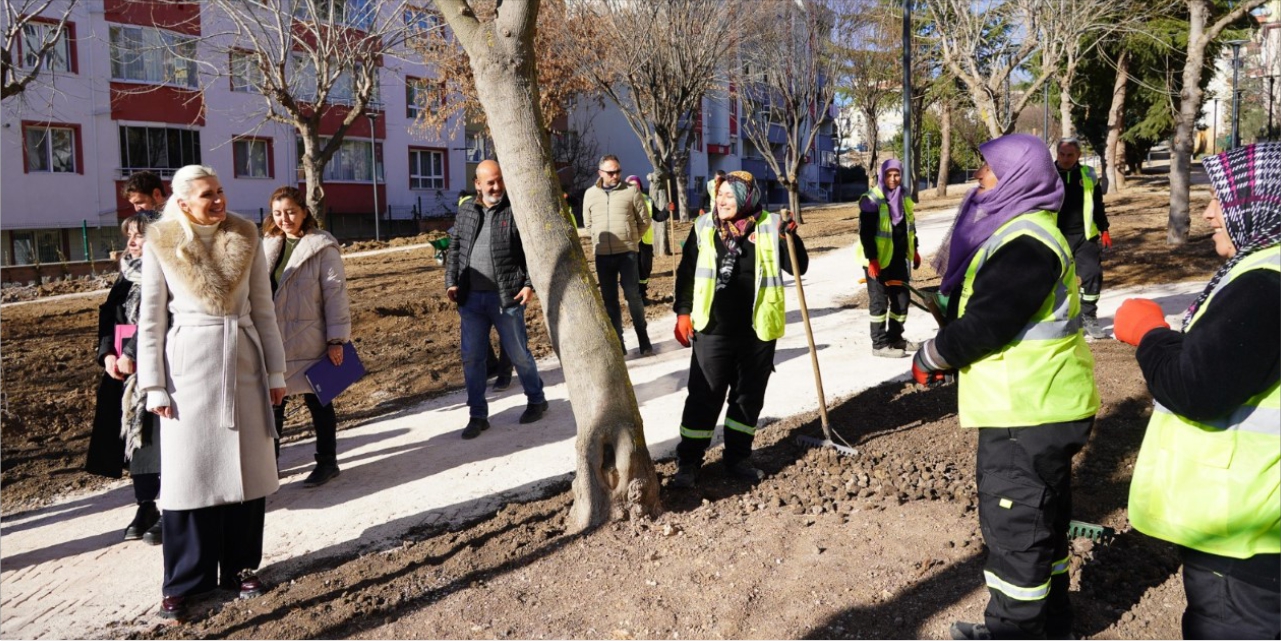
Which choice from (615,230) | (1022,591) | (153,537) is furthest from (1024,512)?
(615,230)

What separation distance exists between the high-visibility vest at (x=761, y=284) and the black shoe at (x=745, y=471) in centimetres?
74

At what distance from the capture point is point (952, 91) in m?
30.5

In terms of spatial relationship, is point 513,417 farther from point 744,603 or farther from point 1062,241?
point 1062,241

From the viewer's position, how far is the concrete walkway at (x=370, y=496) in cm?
437

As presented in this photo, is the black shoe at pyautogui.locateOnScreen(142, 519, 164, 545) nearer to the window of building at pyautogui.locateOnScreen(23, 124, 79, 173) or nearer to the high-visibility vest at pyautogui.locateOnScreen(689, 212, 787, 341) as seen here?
the high-visibility vest at pyautogui.locateOnScreen(689, 212, 787, 341)

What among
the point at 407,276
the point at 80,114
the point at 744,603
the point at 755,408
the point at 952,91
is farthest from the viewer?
the point at 952,91

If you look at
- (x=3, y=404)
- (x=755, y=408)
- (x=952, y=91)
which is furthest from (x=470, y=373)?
(x=952, y=91)

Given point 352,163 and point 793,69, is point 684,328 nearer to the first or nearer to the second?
point 793,69

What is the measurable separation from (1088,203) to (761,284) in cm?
446

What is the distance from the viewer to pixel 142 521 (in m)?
5.02

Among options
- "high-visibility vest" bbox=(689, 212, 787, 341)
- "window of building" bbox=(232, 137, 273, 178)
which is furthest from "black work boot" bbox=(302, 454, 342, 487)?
"window of building" bbox=(232, 137, 273, 178)

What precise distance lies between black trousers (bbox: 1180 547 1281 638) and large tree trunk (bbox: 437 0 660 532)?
2525 millimetres

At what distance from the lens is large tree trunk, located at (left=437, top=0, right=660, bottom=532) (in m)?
4.52

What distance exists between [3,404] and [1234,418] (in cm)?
884
